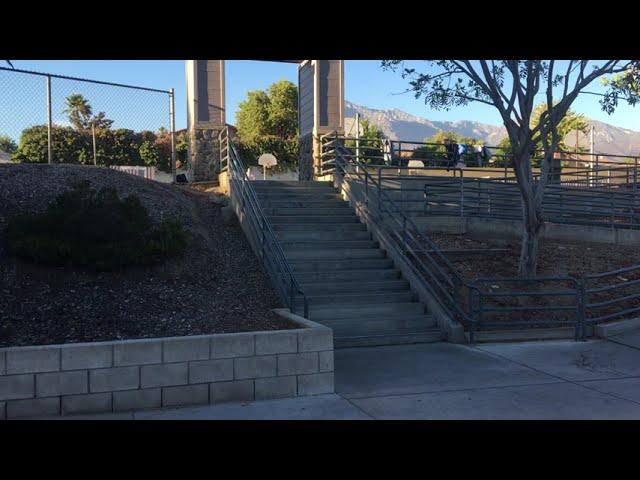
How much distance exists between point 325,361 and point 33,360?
293cm

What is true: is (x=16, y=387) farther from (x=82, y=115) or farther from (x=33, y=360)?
(x=82, y=115)

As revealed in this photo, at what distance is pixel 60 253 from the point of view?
8.27 meters

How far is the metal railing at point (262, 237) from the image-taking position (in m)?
9.20

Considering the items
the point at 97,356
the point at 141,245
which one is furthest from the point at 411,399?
the point at 141,245

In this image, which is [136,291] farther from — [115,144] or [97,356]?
[115,144]

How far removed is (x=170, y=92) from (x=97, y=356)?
31.0 ft

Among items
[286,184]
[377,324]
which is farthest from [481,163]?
[377,324]

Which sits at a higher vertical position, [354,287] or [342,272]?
[342,272]

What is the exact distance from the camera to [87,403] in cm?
620

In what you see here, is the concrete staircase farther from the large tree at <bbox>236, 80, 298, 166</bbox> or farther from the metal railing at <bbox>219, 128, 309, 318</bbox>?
the large tree at <bbox>236, 80, 298, 166</bbox>

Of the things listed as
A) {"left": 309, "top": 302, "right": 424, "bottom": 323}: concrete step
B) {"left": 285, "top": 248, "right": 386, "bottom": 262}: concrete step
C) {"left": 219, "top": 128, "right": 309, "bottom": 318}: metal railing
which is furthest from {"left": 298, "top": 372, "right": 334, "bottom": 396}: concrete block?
{"left": 285, "top": 248, "right": 386, "bottom": 262}: concrete step

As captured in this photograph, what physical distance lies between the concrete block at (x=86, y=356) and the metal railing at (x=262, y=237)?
278 cm

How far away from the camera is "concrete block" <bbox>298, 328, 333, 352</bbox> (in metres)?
6.93

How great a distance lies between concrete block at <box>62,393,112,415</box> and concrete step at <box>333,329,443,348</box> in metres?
3.79
